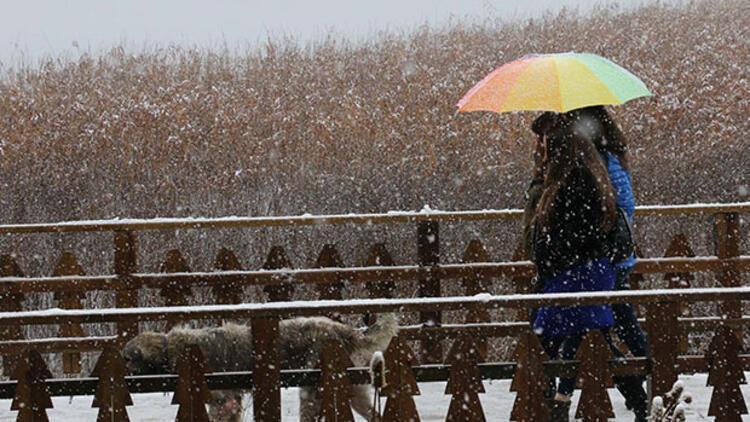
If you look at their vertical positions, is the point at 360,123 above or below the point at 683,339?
above

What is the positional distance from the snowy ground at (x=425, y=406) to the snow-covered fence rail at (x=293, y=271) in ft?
1.65

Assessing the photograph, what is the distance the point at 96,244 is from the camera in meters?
11.6

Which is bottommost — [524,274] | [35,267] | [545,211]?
[35,267]

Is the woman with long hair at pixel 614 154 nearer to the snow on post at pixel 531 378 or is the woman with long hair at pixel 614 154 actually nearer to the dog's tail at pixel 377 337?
the snow on post at pixel 531 378

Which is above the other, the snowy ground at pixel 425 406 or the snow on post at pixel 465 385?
the snow on post at pixel 465 385

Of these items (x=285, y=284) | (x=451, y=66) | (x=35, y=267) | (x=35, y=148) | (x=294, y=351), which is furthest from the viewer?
(x=451, y=66)

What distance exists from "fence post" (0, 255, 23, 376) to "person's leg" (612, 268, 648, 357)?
12.9 ft

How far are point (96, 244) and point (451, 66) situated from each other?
747 cm

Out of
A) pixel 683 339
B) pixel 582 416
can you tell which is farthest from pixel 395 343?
pixel 683 339

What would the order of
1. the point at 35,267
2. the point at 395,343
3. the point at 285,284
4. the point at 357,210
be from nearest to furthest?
the point at 395,343 → the point at 285,284 → the point at 35,267 → the point at 357,210

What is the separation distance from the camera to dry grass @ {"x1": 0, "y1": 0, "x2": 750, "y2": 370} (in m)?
12.6

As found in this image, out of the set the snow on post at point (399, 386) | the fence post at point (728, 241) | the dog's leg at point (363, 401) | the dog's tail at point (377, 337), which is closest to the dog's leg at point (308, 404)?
the dog's leg at point (363, 401)

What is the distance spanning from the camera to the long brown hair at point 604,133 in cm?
539

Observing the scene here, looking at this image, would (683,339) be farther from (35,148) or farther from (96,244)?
(35,148)
